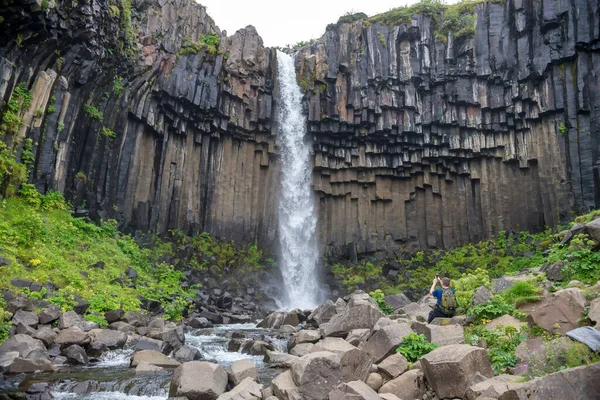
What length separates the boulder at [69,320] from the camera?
11.6m

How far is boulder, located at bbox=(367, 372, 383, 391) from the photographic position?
732 centimetres

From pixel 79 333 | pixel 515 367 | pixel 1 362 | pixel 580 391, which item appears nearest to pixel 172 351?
pixel 79 333

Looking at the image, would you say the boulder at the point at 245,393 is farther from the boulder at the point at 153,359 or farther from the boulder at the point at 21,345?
the boulder at the point at 21,345

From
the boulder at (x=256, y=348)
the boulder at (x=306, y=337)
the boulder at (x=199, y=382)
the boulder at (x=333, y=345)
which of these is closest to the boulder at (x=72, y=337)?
the boulder at (x=256, y=348)

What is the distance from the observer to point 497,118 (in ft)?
94.0

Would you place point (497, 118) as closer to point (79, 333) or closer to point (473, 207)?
point (473, 207)

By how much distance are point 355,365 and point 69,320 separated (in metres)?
8.51

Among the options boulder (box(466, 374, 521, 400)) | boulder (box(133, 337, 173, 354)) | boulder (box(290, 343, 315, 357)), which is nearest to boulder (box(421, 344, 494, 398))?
boulder (box(466, 374, 521, 400))

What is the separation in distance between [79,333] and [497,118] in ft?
88.2

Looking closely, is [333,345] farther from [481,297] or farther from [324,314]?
[324,314]

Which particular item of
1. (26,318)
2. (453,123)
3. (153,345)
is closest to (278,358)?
(153,345)

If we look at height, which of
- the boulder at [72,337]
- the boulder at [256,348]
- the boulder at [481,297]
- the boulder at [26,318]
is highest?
the boulder at [481,297]

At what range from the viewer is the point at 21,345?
960cm

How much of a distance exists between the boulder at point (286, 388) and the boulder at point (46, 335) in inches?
254
